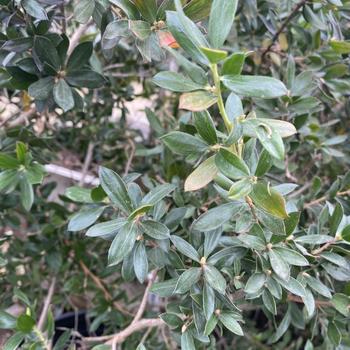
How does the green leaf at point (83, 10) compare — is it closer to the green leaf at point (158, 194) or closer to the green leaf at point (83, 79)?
the green leaf at point (83, 79)

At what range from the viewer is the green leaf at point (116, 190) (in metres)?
0.58

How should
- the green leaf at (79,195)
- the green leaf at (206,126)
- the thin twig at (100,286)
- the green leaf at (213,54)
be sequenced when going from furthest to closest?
1. the thin twig at (100,286)
2. the green leaf at (79,195)
3. the green leaf at (206,126)
4. the green leaf at (213,54)

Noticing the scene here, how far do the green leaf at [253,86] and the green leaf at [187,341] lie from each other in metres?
0.33

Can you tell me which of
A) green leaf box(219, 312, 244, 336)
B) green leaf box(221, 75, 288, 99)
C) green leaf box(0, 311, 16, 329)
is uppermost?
green leaf box(221, 75, 288, 99)

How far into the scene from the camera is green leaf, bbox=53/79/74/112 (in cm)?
65

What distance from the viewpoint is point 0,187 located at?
0.69 meters

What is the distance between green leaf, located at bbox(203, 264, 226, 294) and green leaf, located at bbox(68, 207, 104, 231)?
0.64 ft

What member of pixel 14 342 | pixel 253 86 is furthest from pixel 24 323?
pixel 253 86

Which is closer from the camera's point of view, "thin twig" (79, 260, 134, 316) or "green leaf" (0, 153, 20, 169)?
"green leaf" (0, 153, 20, 169)

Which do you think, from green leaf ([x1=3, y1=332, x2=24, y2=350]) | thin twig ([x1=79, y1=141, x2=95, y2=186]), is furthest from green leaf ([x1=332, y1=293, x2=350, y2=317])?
thin twig ([x1=79, y1=141, x2=95, y2=186])

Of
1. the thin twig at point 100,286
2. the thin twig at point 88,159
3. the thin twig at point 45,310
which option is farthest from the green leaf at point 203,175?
the thin twig at point 88,159

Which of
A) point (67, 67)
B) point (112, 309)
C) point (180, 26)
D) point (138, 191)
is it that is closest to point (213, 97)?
point (180, 26)

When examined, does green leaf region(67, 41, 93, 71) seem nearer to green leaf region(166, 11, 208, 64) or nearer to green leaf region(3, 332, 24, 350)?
green leaf region(166, 11, 208, 64)

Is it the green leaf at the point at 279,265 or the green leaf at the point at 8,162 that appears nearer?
the green leaf at the point at 279,265
